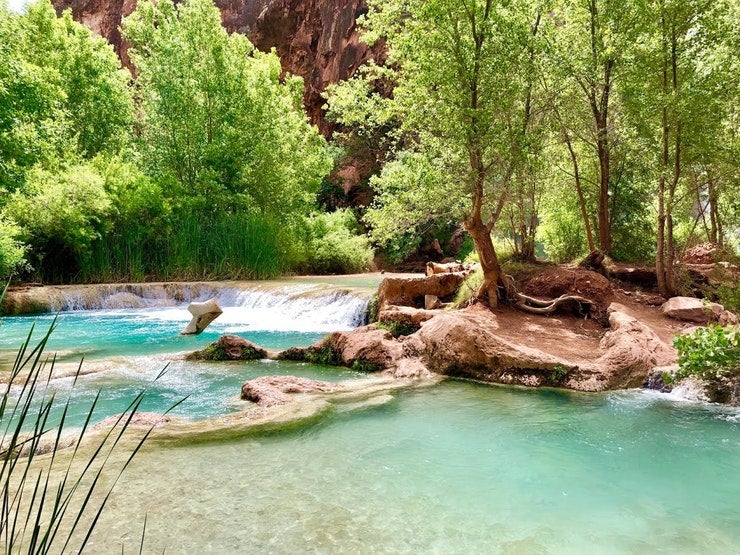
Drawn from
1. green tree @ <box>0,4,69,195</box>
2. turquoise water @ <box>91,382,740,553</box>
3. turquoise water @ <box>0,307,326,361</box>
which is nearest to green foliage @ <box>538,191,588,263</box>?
turquoise water @ <box>0,307,326,361</box>

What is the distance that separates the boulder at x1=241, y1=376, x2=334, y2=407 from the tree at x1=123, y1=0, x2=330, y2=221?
48.3ft

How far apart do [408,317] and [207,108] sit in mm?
15911

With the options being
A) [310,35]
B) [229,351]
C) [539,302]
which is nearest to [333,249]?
[539,302]

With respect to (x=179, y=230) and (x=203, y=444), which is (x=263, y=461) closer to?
(x=203, y=444)

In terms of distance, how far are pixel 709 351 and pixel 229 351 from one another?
6369 millimetres

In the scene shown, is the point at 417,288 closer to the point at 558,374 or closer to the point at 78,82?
the point at 558,374

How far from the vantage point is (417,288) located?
1101cm

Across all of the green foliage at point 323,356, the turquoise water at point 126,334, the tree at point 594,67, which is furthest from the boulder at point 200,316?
the tree at point 594,67

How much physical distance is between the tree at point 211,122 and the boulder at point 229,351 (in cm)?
1240

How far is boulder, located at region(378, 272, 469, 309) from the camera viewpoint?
36.1ft

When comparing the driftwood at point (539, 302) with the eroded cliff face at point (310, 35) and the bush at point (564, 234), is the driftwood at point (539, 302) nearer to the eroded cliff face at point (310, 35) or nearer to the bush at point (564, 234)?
the bush at point (564, 234)

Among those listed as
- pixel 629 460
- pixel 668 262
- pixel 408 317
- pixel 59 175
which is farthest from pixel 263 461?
pixel 59 175

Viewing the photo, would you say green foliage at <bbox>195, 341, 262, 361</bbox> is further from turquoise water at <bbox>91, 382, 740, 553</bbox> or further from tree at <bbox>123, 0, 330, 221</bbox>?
tree at <bbox>123, 0, 330, 221</bbox>

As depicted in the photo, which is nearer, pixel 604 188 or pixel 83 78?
pixel 604 188
